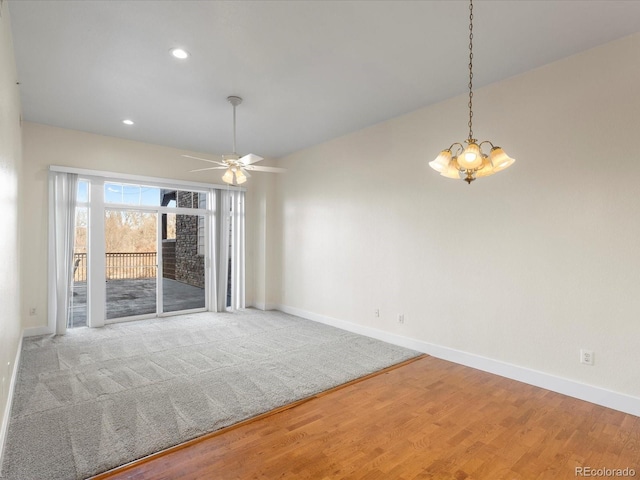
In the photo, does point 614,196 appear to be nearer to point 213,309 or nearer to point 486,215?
point 486,215

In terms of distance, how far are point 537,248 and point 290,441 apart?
2.92 metres

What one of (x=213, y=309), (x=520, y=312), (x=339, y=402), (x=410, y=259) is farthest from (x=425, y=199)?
(x=213, y=309)

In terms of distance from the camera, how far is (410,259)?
4602 mm

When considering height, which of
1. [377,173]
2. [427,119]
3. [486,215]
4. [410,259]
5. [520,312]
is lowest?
[520,312]

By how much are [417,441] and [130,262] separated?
218 inches

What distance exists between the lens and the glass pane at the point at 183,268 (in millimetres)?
6496

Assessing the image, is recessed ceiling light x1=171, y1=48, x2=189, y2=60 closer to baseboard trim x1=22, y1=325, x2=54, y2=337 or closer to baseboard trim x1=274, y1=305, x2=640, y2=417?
baseboard trim x1=274, y1=305, x2=640, y2=417

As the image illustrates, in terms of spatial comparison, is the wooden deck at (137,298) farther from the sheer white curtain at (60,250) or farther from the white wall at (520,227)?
the white wall at (520,227)

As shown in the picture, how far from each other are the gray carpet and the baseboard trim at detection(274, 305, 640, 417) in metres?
0.19

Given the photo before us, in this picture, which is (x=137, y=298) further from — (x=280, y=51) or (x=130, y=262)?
(x=280, y=51)

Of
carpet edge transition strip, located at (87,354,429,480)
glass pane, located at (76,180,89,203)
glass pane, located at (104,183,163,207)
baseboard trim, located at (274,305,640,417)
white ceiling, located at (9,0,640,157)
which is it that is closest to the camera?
Answer: carpet edge transition strip, located at (87,354,429,480)

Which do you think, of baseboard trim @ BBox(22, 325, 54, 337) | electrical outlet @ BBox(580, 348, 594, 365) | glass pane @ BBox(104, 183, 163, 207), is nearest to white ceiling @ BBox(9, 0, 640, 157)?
glass pane @ BBox(104, 183, 163, 207)

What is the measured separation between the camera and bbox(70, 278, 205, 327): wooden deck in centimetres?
559

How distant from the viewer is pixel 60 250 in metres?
5.18
